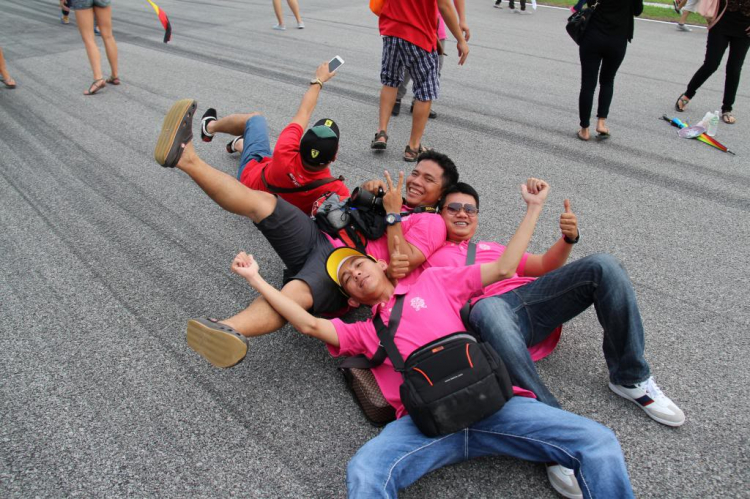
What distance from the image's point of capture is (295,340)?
288 centimetres

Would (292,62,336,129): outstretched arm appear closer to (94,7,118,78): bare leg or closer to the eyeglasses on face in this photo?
the eyeglasses on face

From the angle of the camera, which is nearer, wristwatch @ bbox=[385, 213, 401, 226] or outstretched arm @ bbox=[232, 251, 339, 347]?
outstretched arm @ bbox=[232, 251, 339, 347]

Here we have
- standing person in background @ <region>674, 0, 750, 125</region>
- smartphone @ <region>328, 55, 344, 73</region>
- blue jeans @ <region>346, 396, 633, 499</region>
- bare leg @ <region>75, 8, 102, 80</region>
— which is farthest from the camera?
bare leg @ <region>75, 8, 102, 80</region>

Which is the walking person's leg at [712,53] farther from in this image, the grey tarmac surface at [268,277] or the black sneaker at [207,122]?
the black sneaker at [207,122]

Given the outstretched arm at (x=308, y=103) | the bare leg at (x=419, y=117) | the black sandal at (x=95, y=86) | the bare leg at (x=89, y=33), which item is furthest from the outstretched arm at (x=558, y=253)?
the bare leg at (x=89, y=33)

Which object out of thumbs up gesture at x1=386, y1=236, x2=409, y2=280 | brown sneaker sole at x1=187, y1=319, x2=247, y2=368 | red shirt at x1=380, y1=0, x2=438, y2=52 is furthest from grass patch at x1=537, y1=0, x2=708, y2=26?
brown sneaker sole at x1=187, y1=319, x2=247, y2=368

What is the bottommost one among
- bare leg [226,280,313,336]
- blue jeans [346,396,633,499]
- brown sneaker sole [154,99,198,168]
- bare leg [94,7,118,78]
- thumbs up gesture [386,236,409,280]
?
blue jeans [346,396,633,499]

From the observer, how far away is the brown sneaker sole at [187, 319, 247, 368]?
223 cm

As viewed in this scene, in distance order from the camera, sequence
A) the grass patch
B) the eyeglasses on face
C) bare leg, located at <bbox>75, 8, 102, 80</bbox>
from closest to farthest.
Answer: the eyeglasses on face < bare leg, located at <bbox>75, 8, 102, 80</bbox> < the grass patch

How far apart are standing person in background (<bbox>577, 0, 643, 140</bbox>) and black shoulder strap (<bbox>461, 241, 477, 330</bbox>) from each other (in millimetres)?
3157

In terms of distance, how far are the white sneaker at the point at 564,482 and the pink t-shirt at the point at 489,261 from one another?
690 mm

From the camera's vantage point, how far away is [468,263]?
2.81m

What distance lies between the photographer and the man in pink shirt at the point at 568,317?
7.41 feet

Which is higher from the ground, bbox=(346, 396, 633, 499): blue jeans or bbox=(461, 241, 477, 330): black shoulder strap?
bbox=(461, 241, 477, 330): black shoulder strap
